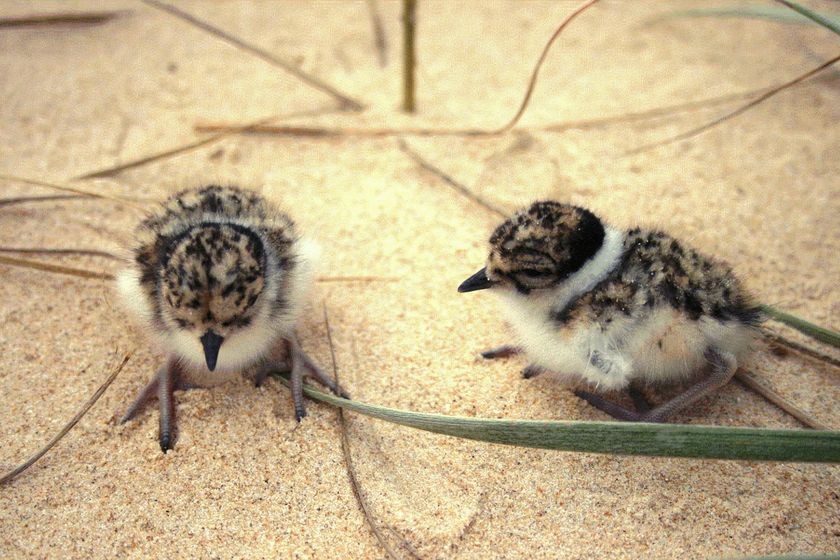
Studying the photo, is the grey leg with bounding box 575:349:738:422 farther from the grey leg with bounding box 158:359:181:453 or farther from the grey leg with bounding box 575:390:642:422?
the grey leg with bounding box 158:359:181:453

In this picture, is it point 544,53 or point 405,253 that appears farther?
point 405,253

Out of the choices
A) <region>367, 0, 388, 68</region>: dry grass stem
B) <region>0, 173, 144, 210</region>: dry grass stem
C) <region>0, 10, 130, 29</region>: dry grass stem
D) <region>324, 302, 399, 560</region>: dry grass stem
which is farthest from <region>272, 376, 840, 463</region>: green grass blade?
<region>0, 10, 130, 29</region>: dry grass stem

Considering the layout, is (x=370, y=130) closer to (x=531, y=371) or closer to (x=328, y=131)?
(x=328, y=131)

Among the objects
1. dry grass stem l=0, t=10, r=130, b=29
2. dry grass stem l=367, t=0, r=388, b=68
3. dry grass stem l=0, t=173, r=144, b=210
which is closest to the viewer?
dry grass stem l=0, t=173, r=144, b=210

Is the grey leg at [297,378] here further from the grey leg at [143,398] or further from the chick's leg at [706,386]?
the chick's leg at [706,386]

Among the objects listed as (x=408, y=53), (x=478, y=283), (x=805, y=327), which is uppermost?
(x=408, y=53)

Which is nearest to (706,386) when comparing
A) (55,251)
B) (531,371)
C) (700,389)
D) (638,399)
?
(700,389)
